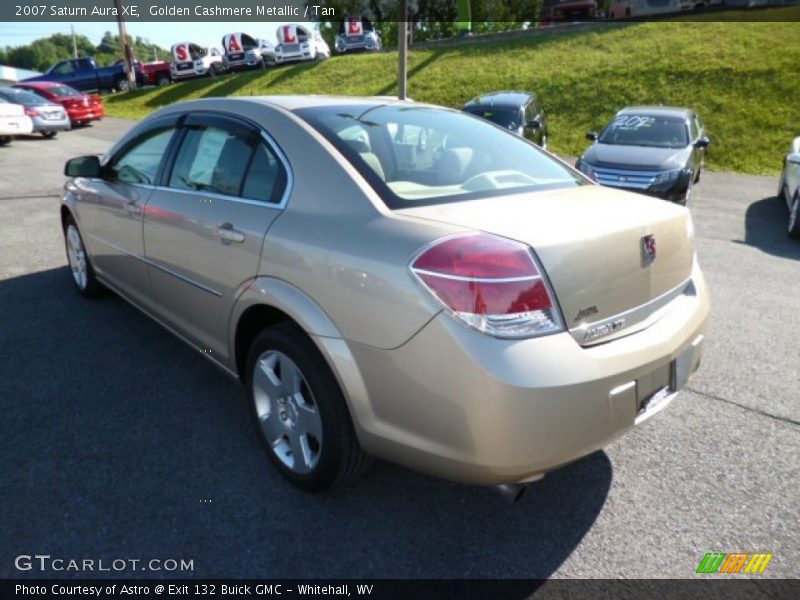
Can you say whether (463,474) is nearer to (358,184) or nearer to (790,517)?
(358,184)

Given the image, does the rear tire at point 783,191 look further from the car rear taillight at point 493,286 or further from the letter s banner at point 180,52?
the letter s banner at point 180,52

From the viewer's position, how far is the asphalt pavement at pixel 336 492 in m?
2.19

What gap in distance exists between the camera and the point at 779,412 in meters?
3.17

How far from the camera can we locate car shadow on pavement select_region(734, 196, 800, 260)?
7086 millimetres

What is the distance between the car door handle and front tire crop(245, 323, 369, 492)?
1.48ft

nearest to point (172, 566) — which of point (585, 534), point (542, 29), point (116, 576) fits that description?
point (116, 576)

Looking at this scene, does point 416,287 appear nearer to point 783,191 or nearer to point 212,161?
point 212,161

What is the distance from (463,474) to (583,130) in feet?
55.3

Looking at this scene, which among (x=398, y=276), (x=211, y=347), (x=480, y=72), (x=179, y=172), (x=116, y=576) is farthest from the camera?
(x=480, y=72)

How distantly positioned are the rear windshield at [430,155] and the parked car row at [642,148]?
5.68 metres

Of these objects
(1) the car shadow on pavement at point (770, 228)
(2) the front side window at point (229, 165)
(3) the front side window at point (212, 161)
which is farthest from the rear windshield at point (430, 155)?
(1) the car shadow on pavement at point (770, 228)

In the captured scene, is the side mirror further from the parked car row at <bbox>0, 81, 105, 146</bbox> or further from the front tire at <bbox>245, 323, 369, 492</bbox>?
the parked car row at <bbox>0, 81, 105, 146</bbox>

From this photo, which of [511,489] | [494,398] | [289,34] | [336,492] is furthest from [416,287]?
[289,34]

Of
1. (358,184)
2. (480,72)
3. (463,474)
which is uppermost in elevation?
(480,72)
